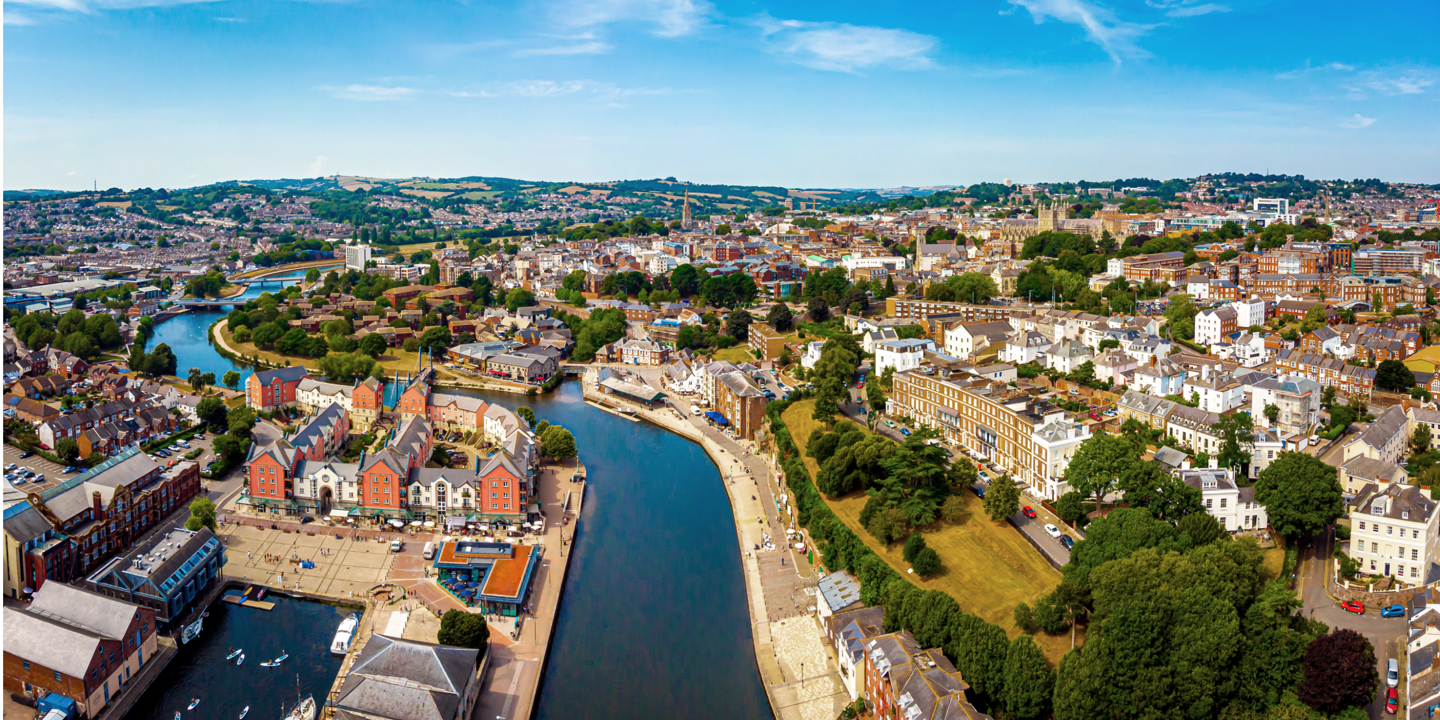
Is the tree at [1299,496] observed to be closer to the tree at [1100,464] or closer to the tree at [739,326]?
the tree at [1100,464]

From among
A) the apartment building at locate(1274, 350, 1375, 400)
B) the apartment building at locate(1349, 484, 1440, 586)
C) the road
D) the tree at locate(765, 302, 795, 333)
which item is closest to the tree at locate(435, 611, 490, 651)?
the road

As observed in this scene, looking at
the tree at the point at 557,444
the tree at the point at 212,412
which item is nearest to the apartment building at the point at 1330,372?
the tree at the point at 557,444

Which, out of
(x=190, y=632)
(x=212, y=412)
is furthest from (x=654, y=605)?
(x=212, y=412)

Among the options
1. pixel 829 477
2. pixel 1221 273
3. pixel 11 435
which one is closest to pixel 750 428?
pixel 829 477

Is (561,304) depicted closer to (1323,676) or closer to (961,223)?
(961,223)

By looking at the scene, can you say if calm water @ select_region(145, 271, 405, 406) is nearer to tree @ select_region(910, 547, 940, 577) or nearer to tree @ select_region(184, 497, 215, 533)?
tree @ select_region(184, 497, 215, 533)
